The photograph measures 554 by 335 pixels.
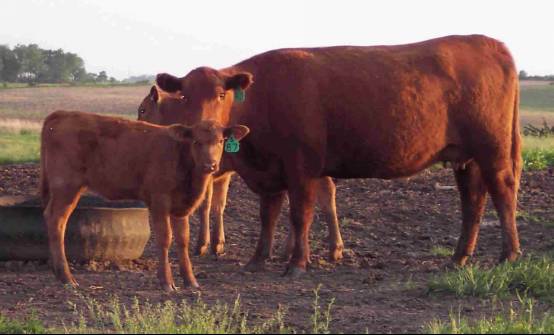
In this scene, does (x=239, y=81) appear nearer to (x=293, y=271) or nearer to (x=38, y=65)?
(x=293, y=271)

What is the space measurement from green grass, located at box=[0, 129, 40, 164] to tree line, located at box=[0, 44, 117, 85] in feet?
203

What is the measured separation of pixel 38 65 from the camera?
94.1 metres

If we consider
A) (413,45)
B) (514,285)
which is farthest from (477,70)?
(514,285)

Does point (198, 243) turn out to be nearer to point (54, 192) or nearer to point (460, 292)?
point (54, 192)

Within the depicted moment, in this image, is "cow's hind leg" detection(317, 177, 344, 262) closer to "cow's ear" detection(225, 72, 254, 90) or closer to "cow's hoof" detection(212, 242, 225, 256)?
"cow's hoof" detection(212, 242, 225, 256)

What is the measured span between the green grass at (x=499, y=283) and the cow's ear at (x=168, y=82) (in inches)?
124

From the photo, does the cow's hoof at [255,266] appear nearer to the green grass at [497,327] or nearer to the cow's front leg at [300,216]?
the cow's front leg at [300,216]

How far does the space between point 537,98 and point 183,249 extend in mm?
62892

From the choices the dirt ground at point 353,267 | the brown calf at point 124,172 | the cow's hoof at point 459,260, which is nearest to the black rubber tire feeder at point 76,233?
the dirt ground at point 353,267

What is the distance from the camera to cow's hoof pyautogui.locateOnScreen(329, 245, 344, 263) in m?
11.1

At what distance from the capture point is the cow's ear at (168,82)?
10133mm

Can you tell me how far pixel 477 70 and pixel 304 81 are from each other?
6.11ft

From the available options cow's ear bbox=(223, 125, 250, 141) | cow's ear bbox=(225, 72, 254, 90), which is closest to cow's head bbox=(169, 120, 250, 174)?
cow's ear bbox=(223, 125, 250, 141)

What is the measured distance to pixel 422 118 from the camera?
1063 cm
